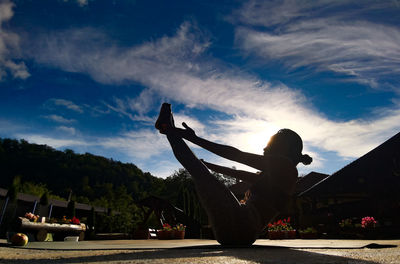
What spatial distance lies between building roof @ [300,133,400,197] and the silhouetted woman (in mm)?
9814

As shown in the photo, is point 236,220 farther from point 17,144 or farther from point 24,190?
point 17,144

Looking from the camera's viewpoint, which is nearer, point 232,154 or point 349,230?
point 232,154

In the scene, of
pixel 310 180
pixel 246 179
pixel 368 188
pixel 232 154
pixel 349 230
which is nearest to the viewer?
pixel 232 154

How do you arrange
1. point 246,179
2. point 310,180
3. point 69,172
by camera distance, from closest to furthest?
1. point 246,179
2. point 310,180
3. point 69,172

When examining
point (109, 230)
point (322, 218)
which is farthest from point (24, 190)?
point (322, 218)

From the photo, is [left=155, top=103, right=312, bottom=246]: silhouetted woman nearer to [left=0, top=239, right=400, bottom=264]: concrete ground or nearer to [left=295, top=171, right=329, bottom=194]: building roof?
[left=0, top=239, right=400, bottom=264]: concrete ground

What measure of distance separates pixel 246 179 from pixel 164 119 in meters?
2.04

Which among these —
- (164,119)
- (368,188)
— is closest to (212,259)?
(164,119)

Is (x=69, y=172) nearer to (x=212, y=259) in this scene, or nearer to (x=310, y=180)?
(x=310, y=180)

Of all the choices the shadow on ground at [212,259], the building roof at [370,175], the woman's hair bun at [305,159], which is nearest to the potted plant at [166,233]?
the building roof at [370,175]

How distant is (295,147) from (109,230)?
2403 cm

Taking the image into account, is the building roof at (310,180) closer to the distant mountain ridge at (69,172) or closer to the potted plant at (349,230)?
the potted plant at (349,230)

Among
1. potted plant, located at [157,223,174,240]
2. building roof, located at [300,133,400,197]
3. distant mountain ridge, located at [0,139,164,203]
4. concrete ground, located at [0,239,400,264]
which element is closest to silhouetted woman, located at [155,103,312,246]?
concrete ground, located at [0,239,400,264]

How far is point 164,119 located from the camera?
586 cm
